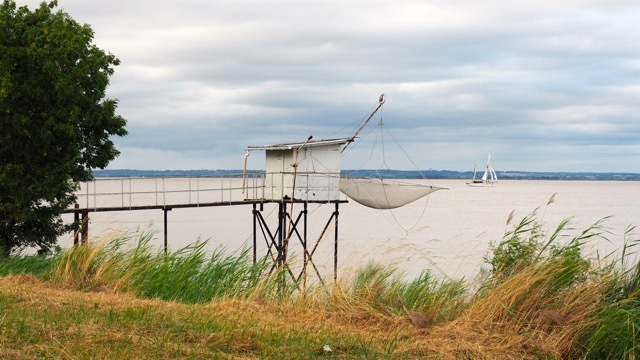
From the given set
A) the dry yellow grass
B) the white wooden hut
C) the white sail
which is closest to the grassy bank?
the dry yellow grass

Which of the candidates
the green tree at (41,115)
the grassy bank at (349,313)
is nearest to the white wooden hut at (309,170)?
the green tree at (41,115)

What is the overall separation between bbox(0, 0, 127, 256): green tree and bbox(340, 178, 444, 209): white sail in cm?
1120

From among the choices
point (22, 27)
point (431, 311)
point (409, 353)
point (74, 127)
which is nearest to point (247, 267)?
point (431, 311)

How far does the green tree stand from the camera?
78.0 ft

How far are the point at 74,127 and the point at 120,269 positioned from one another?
10.8 meters

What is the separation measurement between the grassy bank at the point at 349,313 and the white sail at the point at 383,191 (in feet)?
58.2

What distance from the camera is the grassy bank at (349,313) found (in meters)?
8.67

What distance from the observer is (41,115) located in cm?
2433

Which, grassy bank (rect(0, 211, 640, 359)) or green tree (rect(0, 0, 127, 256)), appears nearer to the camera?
grassy bank (rect(0, 211, 640, 359))

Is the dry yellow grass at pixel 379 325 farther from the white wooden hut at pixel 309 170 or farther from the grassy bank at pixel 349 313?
the white wooden hut at pixel 309 170

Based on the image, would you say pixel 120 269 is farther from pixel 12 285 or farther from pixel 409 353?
pixel 409 353

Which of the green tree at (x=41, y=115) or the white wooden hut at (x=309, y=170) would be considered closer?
the green tree at (x=41, y=115)

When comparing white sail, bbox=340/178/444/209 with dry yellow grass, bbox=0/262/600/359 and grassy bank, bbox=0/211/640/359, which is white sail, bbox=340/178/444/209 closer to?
grassy bank, bbox=0/211/640/359

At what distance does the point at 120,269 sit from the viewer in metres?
14.7
